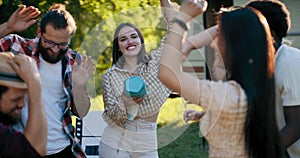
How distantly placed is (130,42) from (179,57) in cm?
180

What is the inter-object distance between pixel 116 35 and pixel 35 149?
1.96 m

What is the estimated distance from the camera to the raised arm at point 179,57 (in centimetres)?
264

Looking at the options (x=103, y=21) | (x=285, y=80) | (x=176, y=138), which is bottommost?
(x=176, y=138)

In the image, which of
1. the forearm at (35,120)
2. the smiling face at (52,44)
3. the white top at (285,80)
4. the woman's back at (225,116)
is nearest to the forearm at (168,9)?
the smiling face at (52,44)

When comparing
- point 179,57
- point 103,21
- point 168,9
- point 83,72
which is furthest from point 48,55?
point 103,21

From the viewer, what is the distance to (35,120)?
8.83 feet

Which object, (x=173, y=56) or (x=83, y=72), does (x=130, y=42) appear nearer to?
(x=83, y=72)

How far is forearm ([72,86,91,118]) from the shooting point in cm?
389

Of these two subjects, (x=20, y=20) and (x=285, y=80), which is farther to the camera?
(x=20, y=20)

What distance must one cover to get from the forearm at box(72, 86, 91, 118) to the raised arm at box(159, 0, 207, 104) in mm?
1330

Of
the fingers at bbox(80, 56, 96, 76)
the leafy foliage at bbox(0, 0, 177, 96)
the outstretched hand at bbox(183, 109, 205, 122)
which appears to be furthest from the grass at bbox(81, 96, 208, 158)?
the outstretched hand at bbox(183, 109, 205, 122)

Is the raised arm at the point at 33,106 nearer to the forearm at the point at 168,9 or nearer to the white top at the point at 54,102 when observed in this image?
the white top at the point at 54,102

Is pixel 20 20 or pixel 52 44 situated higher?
pixel 20 20

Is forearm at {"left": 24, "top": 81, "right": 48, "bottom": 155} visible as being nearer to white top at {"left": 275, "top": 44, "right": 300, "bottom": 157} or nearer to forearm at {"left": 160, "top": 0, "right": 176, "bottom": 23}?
white top at {"left": 275, "top": 44, "right": 300, "bottom": 157}
